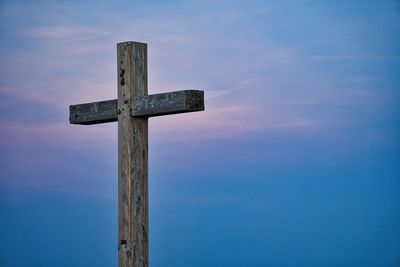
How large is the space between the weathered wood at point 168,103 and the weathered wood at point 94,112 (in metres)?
0.33

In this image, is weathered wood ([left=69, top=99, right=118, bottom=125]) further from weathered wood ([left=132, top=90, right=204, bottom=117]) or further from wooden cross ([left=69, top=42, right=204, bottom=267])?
weathered wood ([left=132, top=90, right=204, bottom=117])

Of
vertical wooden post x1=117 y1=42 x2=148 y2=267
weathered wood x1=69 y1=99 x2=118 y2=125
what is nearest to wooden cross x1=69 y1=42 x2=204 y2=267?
vertical wooden post x1=117 y1=42 x2=148 y2=267

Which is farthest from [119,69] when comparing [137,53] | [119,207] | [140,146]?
[119,207]

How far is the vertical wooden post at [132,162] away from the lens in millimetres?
7996

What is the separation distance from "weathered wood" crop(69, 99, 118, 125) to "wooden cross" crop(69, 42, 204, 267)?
0.10 meters

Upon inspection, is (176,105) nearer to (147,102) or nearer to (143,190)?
(147,102)

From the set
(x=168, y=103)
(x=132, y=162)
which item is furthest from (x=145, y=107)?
(x=132, y=162)

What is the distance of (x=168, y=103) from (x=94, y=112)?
105 cm

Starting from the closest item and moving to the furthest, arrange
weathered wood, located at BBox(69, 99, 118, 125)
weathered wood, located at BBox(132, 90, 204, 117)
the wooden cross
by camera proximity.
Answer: weathered wood, located at BBox(132, 90, 204, 117), the wooden cross, weathered wood, located at BBox(69, 99, 118, 125)

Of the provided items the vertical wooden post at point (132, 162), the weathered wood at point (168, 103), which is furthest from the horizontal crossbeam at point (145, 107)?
the vertical wooden post at point (132, 162)

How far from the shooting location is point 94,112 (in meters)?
8.57

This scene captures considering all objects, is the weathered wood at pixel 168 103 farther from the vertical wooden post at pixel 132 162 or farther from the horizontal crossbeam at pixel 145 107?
the vertical wooden post at pixel 132 162

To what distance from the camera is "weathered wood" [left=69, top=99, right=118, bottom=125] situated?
27.4 feet

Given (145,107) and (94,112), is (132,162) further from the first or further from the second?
(94,112)
